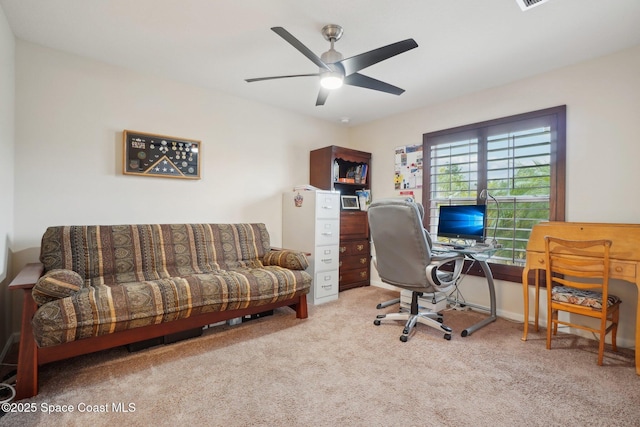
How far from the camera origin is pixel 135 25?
2.13 meters

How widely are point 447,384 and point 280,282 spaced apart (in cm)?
144

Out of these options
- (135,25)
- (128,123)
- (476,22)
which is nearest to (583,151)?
(476,22)

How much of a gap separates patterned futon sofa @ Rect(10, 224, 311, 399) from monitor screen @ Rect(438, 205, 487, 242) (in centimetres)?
157

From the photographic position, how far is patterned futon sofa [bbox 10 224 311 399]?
5.61 feet

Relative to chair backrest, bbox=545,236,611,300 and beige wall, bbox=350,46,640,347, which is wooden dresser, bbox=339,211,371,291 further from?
chair backrest, bbox=545,236,611,300

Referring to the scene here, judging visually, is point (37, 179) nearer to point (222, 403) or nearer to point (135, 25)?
point (135, 25)

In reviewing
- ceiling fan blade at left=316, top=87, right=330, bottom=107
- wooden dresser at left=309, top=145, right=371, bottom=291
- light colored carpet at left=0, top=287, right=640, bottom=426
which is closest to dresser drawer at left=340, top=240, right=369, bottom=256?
wooden dresser at left=309, top=145, right=371, bottom=291

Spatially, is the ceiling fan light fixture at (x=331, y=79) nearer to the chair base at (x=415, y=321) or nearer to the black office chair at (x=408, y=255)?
the black office chair at (x=408, y=255)

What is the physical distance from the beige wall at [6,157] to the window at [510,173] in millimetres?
3876

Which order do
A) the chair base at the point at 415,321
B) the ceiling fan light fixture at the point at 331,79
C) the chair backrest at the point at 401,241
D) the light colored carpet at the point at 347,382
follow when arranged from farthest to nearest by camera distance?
the chair base at the point at 415,321
the chair backrest at the point at 401,241
the ceiling fan light fixture at the point at 331,79
the light colored carpet at the point at 347,382

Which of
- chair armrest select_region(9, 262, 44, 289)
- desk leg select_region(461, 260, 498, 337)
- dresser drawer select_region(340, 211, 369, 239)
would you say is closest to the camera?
chair armrest select_region(9, 262, 44, 289)

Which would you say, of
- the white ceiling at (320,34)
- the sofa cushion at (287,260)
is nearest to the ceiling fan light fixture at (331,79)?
the white ceiling at (320,34)

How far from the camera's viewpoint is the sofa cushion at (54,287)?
5.55 ft

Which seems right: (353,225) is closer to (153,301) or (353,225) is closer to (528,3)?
(153,301)
